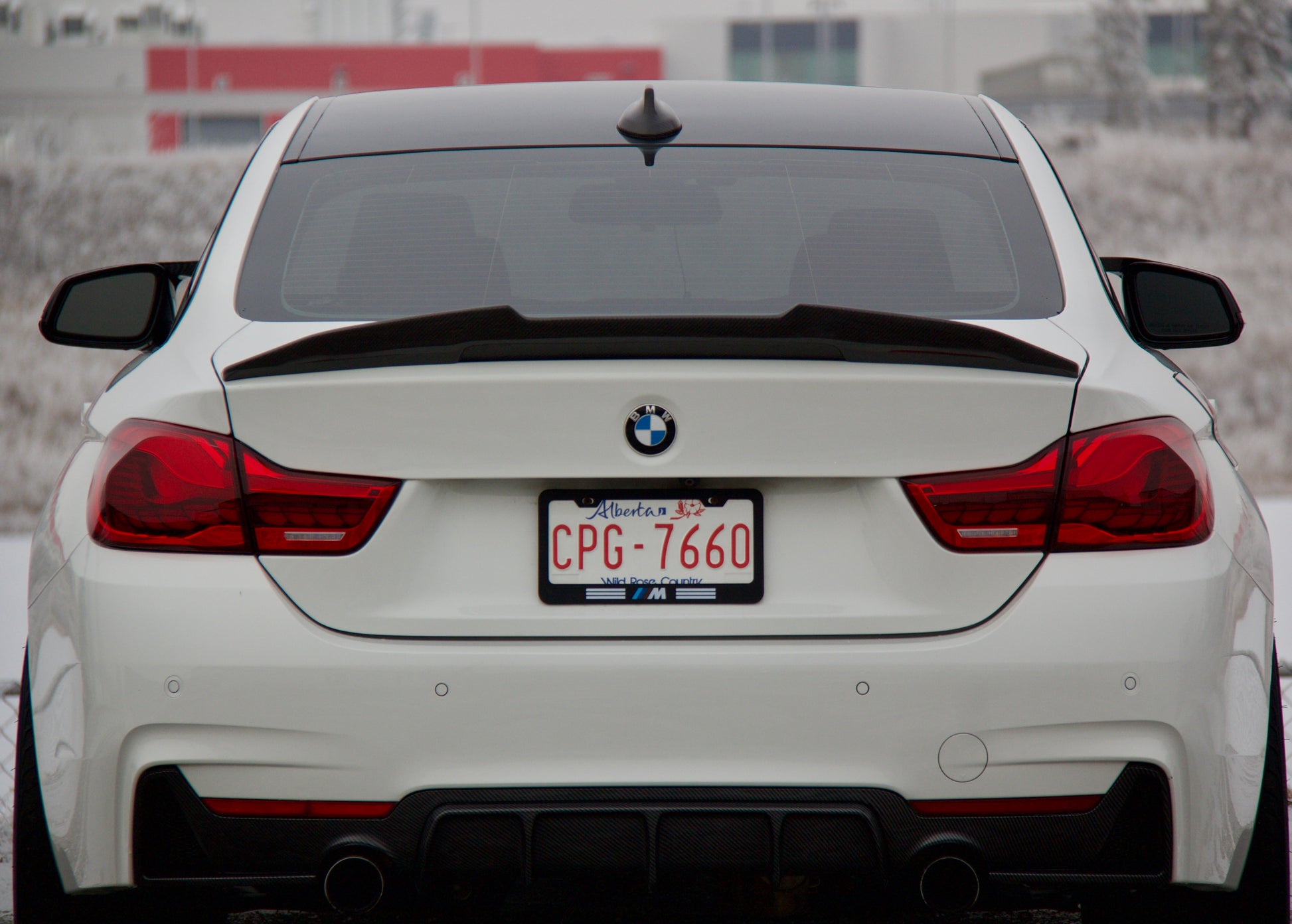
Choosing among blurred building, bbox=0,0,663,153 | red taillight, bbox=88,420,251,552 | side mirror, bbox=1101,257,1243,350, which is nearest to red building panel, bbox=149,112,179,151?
blurred building, bbox=0,0,663,153

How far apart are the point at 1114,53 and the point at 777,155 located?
3972 centimetres

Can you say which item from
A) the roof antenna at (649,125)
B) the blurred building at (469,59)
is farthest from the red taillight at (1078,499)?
the blurred building at (469,59)

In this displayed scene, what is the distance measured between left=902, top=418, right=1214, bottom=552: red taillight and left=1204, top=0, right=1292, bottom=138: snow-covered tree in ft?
88.1

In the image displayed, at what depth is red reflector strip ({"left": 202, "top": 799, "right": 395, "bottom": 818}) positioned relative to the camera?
2158 millimetres

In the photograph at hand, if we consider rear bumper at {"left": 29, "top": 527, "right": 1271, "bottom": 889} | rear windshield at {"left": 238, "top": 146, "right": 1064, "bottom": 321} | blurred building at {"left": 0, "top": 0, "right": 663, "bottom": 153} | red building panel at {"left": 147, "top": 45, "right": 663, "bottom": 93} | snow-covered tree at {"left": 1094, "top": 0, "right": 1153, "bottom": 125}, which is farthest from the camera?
red building panel at {"left": 147, "top": 45, "right": 663, "bottom": 93}

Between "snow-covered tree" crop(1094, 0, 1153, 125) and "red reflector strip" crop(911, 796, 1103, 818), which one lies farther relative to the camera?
"snow-covered tree" crop(1094, 0, 1153, 125)

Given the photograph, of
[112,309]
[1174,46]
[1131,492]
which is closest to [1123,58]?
[1174,46]

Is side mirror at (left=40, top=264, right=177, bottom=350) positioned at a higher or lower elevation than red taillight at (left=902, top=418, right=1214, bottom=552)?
higher

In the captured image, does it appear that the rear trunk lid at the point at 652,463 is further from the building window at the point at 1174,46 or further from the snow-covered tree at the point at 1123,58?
the building window at the point at 1174,46

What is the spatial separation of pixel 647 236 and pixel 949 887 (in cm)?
125

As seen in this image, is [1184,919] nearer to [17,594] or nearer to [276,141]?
[276,141]

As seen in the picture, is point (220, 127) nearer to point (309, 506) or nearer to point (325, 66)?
point (325, 66)

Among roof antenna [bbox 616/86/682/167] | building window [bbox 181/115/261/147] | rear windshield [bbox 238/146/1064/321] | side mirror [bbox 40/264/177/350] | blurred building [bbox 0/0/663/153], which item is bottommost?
building window [bbox 181/115/261/147]

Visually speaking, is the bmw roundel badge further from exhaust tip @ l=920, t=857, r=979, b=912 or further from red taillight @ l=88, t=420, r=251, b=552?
exhaust tip @ l=920, t=857, r=979, b=912
